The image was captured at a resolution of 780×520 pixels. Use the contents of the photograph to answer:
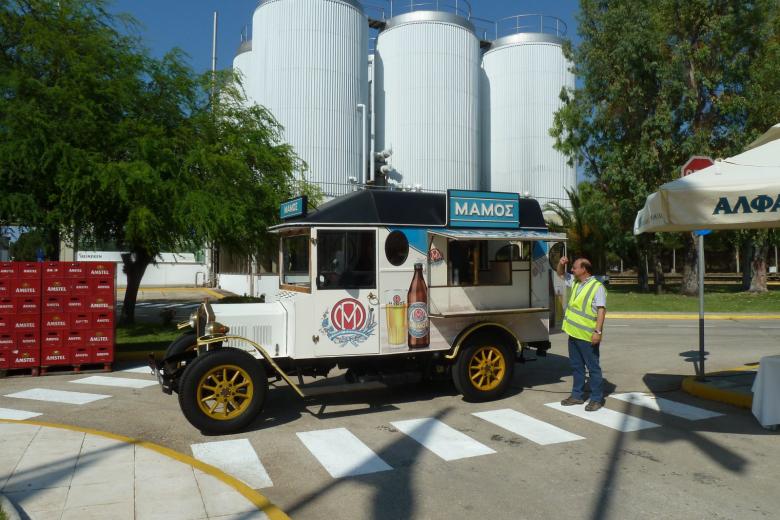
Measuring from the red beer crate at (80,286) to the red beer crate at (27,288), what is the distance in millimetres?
501

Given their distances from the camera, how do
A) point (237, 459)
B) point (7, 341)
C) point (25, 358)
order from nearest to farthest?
1. point (237, 459)
2. point (7, 341)
3. point (25, 358)

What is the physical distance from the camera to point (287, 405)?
7.98 m

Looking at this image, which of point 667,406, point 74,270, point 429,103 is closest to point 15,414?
point 74,270

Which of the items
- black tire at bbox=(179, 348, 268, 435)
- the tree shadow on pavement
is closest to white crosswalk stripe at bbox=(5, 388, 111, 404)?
black tire at bbox=(179, 348, 268, 435)

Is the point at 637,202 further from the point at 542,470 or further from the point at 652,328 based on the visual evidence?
the point at 542,470

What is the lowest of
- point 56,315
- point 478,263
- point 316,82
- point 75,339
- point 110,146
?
point 75,339

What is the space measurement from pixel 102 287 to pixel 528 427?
7.66 meters

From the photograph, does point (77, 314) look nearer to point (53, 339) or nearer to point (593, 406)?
point (53, 339)

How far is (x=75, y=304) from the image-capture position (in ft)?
34.6

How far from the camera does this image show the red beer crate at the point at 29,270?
10234mm

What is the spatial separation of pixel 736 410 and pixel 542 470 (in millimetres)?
3497

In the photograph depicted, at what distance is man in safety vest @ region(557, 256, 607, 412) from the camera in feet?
24.6

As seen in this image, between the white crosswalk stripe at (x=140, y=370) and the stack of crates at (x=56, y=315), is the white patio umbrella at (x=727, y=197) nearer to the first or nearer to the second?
the white crosswalk stripe at (x=140, y=370)

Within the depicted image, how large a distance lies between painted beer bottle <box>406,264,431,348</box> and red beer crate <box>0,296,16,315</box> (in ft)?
22.5
